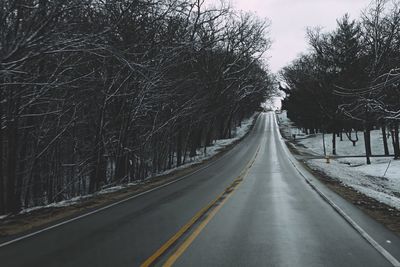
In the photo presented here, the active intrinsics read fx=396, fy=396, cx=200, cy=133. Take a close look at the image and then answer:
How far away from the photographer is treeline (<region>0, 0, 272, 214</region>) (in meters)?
9.55

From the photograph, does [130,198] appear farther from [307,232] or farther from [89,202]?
[307,232]

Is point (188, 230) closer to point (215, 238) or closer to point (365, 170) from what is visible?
point (215, 238)

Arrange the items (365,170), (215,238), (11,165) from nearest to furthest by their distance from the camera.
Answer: (215,238) → (11,165) → (365,170)

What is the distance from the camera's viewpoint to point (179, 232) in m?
7.82

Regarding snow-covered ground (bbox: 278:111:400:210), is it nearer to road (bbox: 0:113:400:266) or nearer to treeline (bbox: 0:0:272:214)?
road (bbox: 0:113:400:266)

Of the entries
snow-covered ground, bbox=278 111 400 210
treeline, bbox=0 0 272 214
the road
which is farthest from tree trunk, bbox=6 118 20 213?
snow-covered ground, bbox=278 111 400 210

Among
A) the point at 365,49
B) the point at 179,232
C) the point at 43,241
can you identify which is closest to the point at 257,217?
the point at 179,232

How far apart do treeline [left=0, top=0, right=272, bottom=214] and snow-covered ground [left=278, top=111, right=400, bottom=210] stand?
10.1m

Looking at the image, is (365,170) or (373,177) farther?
(365,170)

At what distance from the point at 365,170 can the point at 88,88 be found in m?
21.3

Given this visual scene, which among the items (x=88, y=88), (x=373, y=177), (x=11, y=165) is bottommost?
(x=373, y=177)

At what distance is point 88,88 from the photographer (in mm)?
17328

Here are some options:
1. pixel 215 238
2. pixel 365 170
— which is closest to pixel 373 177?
pixel 365 170

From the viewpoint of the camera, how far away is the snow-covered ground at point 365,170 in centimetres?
1759
